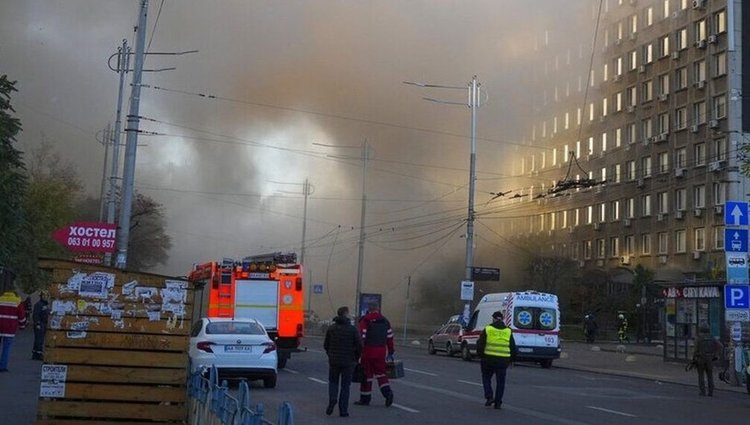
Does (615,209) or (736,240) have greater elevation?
(615,209)

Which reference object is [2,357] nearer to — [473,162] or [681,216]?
[473,162]

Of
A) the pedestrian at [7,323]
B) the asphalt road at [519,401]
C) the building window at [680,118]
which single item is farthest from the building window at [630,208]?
the pedestrian at [7,323]

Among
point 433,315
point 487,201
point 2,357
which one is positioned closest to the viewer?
point 2,357

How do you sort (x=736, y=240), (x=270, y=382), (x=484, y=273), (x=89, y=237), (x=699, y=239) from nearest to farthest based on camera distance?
(x=270, y=382)
(x=736, y=240)
(x=89, y=237)
(x=484, y=273)
(x=699, y=239)

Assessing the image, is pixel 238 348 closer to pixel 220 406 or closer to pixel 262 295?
pixel 262 295

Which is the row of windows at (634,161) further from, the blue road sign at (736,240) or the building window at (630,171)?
the blue road sign at (736,240)

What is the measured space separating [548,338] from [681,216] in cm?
2970

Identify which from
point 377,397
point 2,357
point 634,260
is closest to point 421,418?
point 377,397

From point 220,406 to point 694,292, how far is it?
25.2 m

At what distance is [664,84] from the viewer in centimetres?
5931

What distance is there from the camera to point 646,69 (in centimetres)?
6088

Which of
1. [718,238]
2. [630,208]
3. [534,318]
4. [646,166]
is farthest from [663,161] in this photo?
[534,318]

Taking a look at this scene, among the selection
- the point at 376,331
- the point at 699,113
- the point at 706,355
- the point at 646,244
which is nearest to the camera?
the point at 376,331

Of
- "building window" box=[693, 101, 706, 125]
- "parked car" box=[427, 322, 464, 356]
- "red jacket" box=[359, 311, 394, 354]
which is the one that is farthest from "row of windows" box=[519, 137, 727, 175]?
"red jacket" box=[359, 311, 394, 354]
